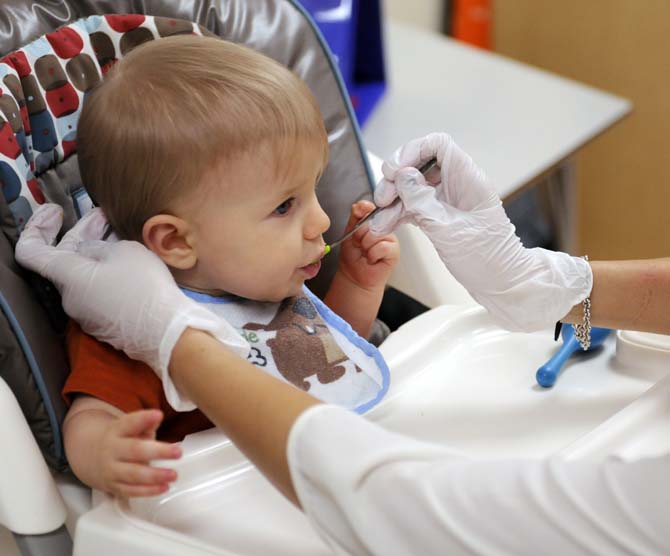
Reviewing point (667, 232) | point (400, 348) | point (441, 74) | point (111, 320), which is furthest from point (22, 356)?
point (667, 232)

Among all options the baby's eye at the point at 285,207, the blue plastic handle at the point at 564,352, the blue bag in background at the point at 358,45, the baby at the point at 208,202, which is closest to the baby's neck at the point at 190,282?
the baby at the point at 208,202

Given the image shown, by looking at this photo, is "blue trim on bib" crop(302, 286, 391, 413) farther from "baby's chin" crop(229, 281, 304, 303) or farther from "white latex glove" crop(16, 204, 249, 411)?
"white latex glove" crop(16, 204, 249, 411)

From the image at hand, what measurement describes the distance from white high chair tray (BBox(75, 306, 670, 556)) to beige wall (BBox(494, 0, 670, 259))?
131 centimetres

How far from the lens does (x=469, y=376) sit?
3.42ft

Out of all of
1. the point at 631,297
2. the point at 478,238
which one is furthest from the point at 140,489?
the point at 631,297

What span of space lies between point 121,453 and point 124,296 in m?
0.14

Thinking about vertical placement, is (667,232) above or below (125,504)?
below

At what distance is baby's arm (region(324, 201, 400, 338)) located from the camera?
3.56ft

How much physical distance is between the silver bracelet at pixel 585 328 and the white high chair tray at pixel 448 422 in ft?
0.14

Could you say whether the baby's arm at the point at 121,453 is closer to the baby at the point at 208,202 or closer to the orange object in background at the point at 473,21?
the baby at the point at 208,202

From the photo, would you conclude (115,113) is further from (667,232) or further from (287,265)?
(667,232)

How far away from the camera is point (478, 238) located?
37.2 inches

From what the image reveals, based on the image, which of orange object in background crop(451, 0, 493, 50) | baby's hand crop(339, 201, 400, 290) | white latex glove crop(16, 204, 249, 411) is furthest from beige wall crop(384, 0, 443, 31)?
white latex glove crop(16, 204, 249, 411)

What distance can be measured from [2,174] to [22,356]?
179mm
